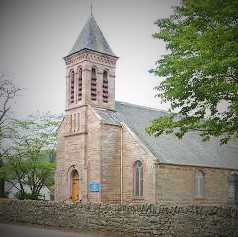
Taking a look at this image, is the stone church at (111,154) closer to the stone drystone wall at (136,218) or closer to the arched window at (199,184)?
the arched window at (199,184)

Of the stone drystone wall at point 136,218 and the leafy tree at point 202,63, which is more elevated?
the leafy tree at point 202,63

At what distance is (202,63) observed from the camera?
17.7 m

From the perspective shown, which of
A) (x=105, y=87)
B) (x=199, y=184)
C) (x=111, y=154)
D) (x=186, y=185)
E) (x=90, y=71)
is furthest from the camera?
(x=105, y=87)

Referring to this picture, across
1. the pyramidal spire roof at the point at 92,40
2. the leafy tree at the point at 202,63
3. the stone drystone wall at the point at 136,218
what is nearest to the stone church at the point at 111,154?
the pyramidal spire roof at the point at 92,40

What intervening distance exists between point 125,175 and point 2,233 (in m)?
13.3

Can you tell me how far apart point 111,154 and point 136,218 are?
473 inches

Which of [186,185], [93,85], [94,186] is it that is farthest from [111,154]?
[186,185]

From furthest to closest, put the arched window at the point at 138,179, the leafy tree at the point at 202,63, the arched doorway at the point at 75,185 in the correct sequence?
the arched doorway at the point at 75,185, the arched window at the point at 138,179, the leafy tree at the point at 202,63

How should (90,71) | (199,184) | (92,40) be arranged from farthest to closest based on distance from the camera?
1. (199,184)
2. (92,40)
3. (90,71)

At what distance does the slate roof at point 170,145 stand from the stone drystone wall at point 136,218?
352 inches

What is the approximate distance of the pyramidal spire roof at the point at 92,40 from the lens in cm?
3394

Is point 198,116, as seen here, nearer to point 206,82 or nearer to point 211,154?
point 206,82

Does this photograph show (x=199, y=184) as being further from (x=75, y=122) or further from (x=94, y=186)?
(x=75, y=122)

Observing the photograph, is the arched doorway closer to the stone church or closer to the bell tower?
the stone church
